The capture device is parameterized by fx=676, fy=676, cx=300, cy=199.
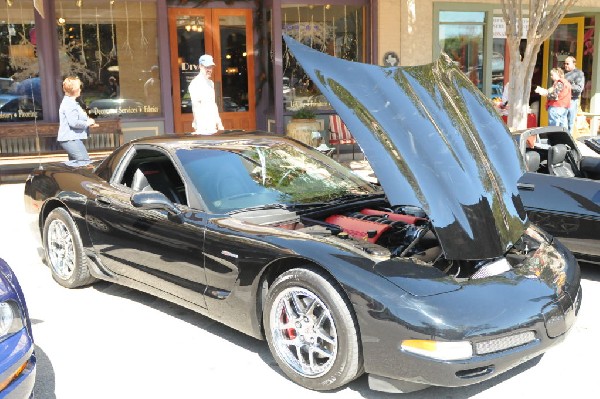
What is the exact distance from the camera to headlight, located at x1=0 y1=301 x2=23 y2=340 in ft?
9.50

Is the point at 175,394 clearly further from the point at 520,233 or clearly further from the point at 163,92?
the point at 163,92

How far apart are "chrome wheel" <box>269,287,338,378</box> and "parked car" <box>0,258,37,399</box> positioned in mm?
1262

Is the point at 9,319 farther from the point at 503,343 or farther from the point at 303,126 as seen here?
the point at 303,126

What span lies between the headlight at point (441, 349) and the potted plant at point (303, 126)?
358 inches

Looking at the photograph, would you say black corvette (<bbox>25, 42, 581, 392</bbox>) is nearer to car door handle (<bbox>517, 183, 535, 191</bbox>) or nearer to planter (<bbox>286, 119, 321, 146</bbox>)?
car door handle (<bbox>517, 183, 535, 191</bbox>)

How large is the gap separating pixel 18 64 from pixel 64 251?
6903 mm

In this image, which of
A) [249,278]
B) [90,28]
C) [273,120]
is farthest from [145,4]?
[249,278]

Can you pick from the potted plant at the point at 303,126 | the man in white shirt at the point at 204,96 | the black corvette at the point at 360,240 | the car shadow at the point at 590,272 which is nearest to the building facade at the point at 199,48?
the potted plant at the point at 303,126

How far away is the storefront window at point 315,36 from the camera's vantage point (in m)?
12.7

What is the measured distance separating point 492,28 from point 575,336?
10994mm

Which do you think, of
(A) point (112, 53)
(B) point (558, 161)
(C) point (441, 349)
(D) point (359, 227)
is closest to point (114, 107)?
(A) point (112, 53)

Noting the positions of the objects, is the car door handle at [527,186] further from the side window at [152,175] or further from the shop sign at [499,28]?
the shop sign at [499,28]

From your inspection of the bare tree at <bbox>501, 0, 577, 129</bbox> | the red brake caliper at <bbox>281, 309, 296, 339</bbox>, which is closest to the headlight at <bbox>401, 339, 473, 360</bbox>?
the red brake caliper at <bbox>281, 309, 296, 339</bbox>

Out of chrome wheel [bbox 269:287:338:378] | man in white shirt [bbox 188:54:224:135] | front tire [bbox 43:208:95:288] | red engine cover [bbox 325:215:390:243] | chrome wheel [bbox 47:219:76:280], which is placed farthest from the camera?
man in white shirt [bbox 188:54:224:135]
